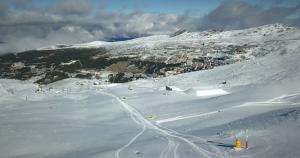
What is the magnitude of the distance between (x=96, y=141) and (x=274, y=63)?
3207 inches

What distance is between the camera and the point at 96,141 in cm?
4878

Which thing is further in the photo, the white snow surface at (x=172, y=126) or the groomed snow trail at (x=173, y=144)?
the white snow surface at (x=172, y=126)

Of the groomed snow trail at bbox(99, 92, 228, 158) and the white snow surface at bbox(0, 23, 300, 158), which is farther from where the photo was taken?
the white snow surface at bbox(0, 23, 300, 158)

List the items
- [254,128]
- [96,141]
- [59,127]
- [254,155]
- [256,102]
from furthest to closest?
[256,102] < [59,127] < [96,141] < [254,128] < [254,155]

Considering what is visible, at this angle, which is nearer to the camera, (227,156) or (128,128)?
(227,156)

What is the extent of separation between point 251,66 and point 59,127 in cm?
8143

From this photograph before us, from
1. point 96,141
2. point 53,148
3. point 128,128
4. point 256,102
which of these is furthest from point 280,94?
point 53,148

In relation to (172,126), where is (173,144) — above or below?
above

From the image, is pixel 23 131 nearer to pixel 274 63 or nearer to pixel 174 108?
pixel 174 108

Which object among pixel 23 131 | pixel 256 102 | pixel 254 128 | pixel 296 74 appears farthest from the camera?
pixel 296 74

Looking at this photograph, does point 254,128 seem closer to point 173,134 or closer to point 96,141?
point 173,134

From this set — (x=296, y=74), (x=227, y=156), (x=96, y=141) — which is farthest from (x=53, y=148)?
(x=296, y=74)

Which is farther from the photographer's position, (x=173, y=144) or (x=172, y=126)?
(x=172, y=126)

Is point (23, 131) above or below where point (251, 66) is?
below
